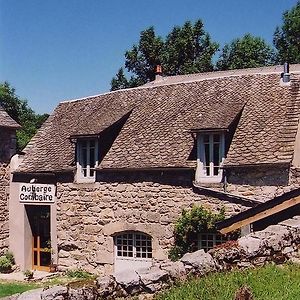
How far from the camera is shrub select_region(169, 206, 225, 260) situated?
17.2 metres

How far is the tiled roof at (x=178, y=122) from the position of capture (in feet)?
57.7

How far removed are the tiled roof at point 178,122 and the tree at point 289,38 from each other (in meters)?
24.6

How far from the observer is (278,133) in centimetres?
1739

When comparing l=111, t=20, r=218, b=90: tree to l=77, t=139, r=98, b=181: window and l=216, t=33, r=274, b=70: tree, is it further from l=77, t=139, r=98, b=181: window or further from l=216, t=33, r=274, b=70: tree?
Result: l=77, t=139, r=98, b=181: window

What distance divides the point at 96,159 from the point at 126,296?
11167 mm

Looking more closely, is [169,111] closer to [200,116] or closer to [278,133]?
[200,116]

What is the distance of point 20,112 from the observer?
52.3 metres

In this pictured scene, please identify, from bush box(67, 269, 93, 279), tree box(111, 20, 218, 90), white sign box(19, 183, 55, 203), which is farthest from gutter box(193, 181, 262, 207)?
tree box(111, 20, 218, 90)

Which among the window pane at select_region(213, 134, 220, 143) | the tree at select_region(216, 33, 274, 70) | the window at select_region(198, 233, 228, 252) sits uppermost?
the tree at select_region(216, 33, 274, 70)

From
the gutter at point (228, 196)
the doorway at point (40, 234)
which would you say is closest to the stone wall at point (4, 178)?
the doorway at point (40, 234)

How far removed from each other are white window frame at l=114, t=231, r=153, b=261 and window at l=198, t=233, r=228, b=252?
187 cm

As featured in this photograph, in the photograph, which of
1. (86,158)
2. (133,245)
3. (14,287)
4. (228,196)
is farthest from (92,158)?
(228,196)

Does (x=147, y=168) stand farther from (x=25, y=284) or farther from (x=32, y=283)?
(x=25, y=284)

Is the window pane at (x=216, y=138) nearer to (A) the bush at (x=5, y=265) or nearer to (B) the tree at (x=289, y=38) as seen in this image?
(A) the bush at (x=5, y=265)
